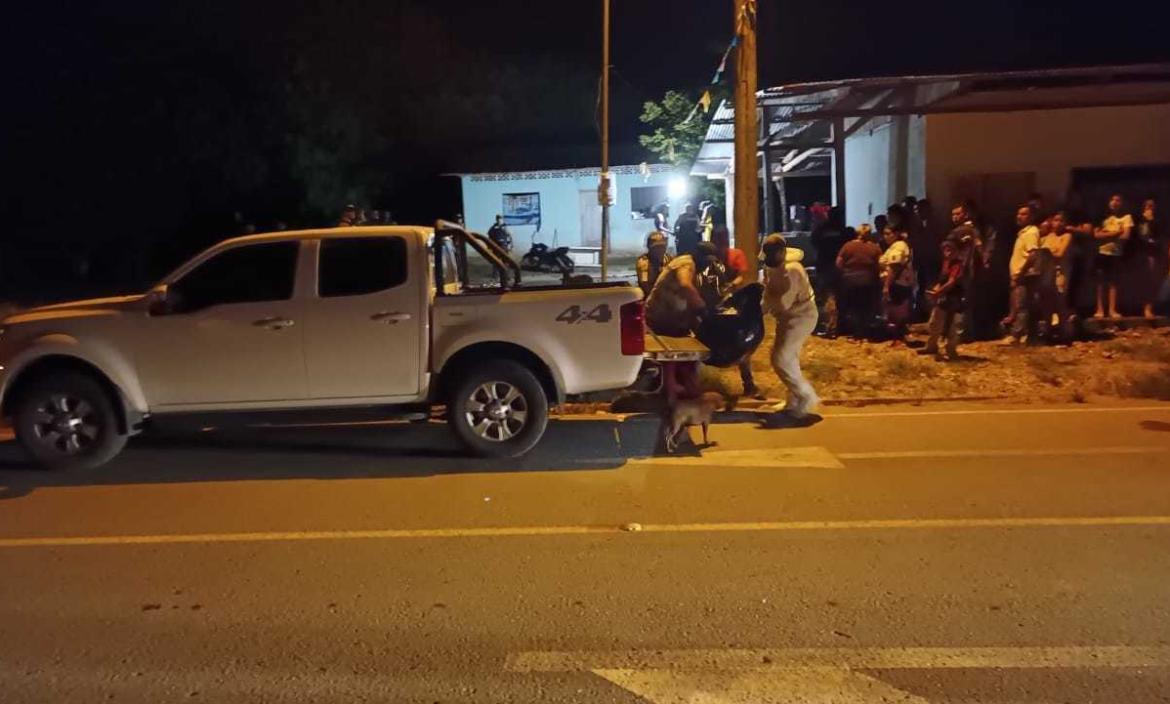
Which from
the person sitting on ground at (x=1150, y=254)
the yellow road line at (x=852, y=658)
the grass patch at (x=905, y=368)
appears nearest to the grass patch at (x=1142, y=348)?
the person sitting on ground at (x=1150, y=254)

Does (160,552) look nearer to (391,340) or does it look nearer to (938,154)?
(391,340)

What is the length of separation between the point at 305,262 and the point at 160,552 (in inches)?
102

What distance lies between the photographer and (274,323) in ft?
25.1

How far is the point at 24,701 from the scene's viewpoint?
4.05 m

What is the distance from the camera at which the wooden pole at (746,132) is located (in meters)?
11.7

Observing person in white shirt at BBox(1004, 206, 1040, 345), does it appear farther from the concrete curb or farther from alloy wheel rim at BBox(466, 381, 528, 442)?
alloy wheel rim at BBox(466, 381, 528, 442)

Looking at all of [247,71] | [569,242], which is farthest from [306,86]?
[569,242]

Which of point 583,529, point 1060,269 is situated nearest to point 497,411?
point 583,529

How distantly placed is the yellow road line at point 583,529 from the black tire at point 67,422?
62.2 inches

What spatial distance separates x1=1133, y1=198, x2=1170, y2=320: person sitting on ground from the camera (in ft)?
43.3

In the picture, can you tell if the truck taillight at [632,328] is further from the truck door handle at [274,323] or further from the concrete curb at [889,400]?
the concrete curb at [889,400]

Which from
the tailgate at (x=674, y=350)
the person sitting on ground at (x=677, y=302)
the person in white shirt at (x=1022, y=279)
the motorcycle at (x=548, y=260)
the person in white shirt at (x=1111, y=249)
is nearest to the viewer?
the tailgate at (x=674, y=350)

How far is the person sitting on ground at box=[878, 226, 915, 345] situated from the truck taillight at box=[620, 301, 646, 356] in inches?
236

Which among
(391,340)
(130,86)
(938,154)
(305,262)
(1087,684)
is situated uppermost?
(130,86)
